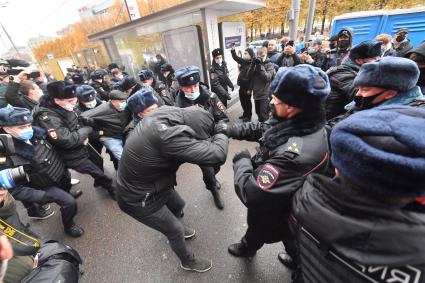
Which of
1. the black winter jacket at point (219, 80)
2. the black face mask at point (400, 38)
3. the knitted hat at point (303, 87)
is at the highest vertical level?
the knitted hat at point (303, 87)

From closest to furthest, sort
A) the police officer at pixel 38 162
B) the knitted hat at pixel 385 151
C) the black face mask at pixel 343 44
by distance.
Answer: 1. the knitted hat at pixel 385 151
2. the police officer at pixel 38 162
3. the black face mask at pixel 343 44

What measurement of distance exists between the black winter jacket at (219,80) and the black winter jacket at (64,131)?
3.07 metres

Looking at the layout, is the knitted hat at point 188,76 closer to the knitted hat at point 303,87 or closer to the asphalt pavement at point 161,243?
the knitted hat at point 303,87

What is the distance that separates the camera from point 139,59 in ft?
33.2

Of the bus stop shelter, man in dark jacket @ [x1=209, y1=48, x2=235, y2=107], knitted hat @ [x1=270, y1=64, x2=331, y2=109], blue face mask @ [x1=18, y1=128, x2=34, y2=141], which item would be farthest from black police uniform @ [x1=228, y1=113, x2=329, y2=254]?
the bus stop shelter

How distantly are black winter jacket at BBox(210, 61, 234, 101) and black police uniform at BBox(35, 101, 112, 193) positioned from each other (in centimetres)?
307

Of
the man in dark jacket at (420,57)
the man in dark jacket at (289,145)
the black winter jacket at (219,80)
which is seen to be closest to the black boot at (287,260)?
the man in dark jacket at (289,145)

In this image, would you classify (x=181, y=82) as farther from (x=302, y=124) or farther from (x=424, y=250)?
(x=424, y=250)

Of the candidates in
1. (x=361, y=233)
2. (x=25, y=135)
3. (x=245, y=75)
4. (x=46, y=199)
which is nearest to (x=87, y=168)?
(x=46, y=199)

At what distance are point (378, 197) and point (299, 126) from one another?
0.71 m

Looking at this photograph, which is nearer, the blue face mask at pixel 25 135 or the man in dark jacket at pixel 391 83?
the man in dark jacket at pixel 391 83

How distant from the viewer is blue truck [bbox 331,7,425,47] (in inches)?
267

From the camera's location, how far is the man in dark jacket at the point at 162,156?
58.9 inches

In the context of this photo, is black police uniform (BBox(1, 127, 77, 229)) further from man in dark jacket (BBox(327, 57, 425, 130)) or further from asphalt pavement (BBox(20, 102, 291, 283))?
man in dark jacket (BBox(327, 57, 425, 130))
